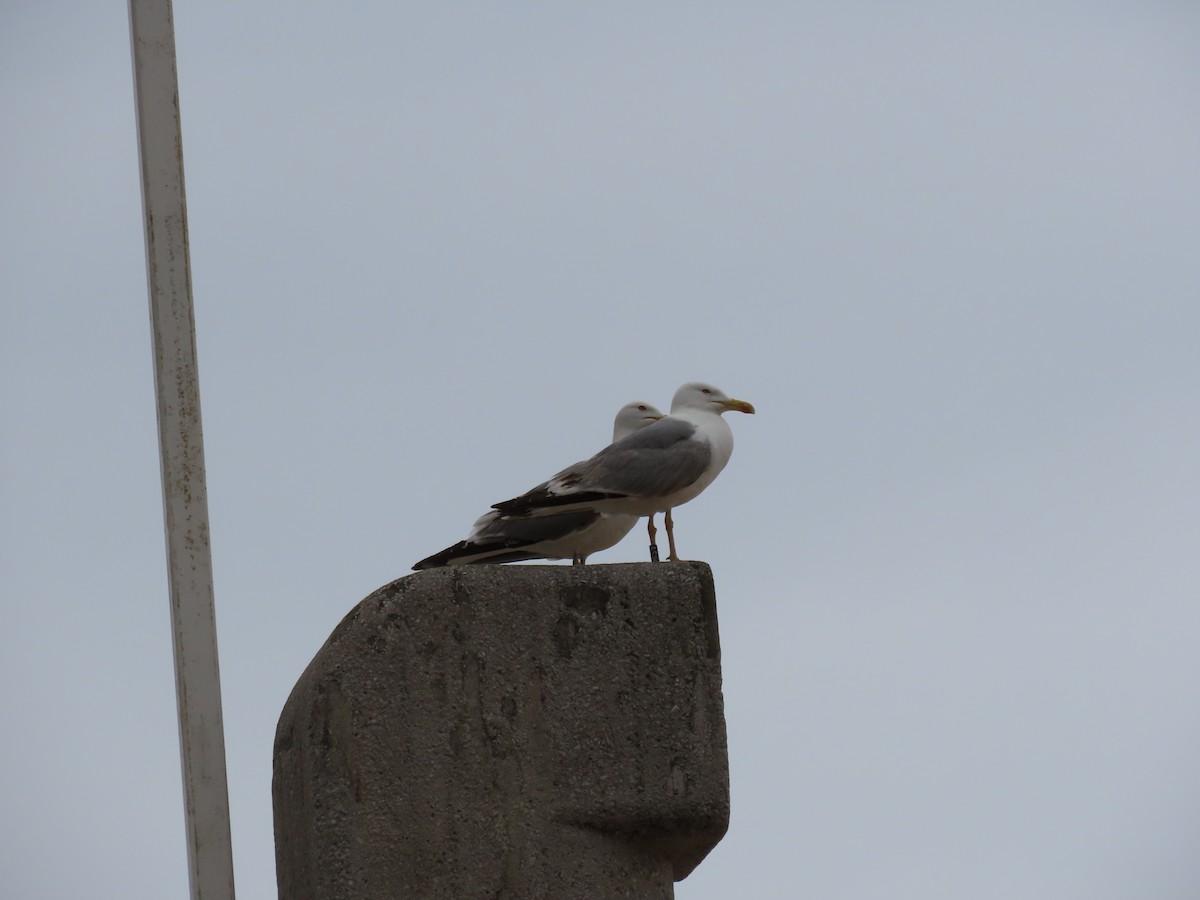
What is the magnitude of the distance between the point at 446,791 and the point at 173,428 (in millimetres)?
1578

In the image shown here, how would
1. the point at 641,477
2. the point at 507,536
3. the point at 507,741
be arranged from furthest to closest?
the point at 507,536 → the point at 641,477 → the point at 507,741

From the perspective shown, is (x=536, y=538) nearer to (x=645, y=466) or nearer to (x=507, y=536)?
(x=507, y=536)

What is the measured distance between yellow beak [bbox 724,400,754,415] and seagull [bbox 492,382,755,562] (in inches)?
19.3

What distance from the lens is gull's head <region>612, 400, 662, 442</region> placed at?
7941mm

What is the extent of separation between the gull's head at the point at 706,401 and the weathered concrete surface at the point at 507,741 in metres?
A: 3.18

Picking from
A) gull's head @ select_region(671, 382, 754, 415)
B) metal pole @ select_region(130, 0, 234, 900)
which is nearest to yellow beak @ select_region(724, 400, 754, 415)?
gull's head @ select_region(671, 382, 754, 415)

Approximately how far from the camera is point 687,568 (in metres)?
4.25

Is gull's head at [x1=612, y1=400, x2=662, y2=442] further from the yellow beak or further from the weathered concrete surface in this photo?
the weathered concrete surface

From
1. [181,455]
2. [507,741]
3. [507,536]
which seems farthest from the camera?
[507,536]

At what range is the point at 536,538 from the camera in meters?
7.26

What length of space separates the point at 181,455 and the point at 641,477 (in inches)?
80.8

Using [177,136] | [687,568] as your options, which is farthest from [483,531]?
→ [687,568]

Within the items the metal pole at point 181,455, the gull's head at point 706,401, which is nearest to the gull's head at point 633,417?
the gull's head at point 706,401

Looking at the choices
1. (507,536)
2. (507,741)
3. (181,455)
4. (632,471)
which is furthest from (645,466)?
(507,741)
